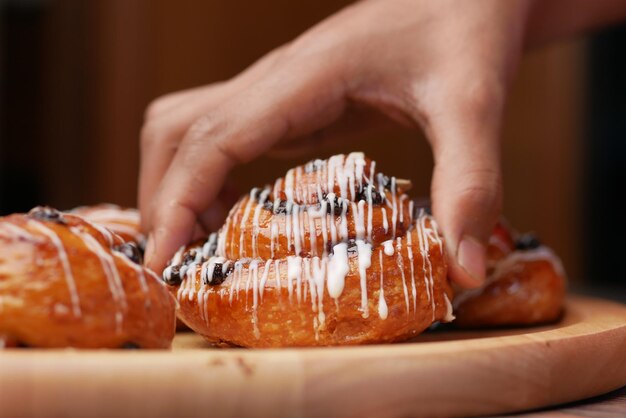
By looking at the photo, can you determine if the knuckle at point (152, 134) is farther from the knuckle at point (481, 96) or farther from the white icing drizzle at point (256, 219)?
the knuckle at point (481, 96)

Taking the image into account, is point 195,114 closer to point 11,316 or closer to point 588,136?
point 11,316

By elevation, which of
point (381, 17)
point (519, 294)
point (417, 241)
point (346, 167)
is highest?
point (381, 17)

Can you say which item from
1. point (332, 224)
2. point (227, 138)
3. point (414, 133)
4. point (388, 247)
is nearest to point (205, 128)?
point (227, 138)

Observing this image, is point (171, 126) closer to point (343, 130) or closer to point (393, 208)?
point (343, 130)

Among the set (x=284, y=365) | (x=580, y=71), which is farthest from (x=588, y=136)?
(x=284, y=365)

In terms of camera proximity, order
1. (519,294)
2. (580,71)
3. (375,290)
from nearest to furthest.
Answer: (375,290) < (519,294) < (580,71)

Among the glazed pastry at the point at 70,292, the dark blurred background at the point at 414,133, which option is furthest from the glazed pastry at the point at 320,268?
the dark blurred background at the point at 414,133

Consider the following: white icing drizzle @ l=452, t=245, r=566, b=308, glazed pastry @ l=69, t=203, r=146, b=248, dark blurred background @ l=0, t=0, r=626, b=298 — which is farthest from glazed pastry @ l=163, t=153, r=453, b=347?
dark blurred background @ l=0, t=0, r=626, b=298
